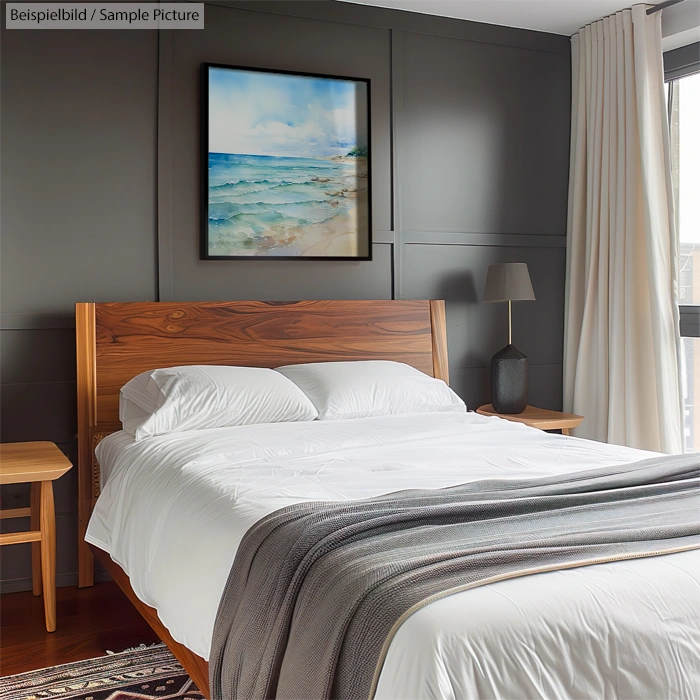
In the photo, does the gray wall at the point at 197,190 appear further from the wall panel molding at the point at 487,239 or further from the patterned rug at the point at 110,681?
the patterned rug at the point at 110,681

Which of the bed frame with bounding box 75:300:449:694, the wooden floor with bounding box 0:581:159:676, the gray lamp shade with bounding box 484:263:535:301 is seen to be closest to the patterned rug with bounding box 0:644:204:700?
the wooden floor with bounding box 0:581:159:676

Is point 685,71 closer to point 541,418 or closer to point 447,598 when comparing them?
point 541,418

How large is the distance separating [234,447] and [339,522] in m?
0.98

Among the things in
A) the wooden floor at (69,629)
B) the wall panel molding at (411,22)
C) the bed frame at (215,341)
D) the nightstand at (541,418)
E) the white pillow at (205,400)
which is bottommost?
the wooden floor at (69,629)

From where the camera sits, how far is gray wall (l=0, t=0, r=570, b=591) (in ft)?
10.5

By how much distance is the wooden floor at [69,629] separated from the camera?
2557mm

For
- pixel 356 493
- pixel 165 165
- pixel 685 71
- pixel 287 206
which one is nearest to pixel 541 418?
pixel 287 206

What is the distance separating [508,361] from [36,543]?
2.29m

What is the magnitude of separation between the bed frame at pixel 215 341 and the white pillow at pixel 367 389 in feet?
0.58

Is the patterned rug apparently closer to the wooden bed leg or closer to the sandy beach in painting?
the wooden bed leg

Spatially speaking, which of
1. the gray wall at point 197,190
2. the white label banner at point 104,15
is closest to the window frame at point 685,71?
the gray wall at point 197,190

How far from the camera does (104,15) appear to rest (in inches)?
129

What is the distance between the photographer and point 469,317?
4113 millimetres

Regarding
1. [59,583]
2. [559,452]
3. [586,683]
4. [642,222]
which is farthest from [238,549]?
[642,222]
